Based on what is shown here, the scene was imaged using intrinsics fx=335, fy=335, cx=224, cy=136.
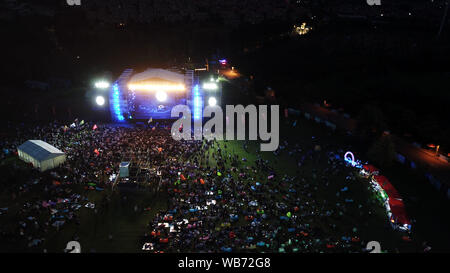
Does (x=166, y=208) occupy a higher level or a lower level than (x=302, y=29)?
lower

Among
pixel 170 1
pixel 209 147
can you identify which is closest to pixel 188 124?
pixel 209 147

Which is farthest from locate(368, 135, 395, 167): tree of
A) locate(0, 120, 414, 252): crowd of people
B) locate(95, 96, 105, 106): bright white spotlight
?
locate(95, 96, 105, 106): bright white spotlight

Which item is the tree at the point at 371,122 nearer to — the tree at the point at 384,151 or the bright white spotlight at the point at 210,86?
the tree at the point at 384,151

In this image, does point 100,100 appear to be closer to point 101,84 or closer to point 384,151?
point 101,84

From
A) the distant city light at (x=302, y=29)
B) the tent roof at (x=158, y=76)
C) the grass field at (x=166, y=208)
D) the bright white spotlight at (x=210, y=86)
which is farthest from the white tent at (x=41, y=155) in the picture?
the distant city light at (x=302, y=29)

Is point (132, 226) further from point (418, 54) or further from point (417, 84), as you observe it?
point (418, 54)

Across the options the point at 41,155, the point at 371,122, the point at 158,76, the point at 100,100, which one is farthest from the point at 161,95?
the point at 371,122

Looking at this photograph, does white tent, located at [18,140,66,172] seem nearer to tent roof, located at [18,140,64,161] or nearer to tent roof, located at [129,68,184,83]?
tent roof, located at [18,140,64,161]
